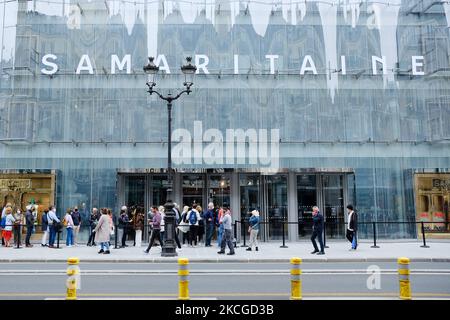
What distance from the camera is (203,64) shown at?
22.6 metres

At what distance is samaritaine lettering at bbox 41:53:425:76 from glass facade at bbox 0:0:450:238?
0.07 m

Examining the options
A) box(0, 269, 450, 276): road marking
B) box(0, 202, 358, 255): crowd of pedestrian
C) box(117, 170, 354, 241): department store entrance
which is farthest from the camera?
box(117, 170, 354, 241): department store entrance

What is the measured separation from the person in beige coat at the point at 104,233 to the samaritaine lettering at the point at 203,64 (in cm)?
829

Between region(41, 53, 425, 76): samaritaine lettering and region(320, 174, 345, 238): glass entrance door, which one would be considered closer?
region(320, 174, 345, 238): glass entrance door

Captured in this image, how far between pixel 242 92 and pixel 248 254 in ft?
30.0

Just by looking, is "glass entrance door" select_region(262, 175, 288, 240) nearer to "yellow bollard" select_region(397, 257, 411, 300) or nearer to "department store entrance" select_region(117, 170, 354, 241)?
"department store entrance" select_region(117, 170, 354, 241)

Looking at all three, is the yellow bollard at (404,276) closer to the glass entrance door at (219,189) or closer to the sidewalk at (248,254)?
the sidewalk at (248,254)

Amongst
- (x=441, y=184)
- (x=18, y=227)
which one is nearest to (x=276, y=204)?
(x=441, y=184)

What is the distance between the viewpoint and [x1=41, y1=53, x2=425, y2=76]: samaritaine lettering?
22.2 meters

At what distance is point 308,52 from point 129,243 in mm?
12853

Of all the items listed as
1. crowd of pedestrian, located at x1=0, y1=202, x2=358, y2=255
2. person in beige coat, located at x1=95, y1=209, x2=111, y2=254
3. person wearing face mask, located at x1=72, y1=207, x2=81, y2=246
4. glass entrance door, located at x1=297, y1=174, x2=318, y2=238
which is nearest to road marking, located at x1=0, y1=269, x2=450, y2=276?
person in beige coat, located at x1=95, y1=209, x2=111, y2=254

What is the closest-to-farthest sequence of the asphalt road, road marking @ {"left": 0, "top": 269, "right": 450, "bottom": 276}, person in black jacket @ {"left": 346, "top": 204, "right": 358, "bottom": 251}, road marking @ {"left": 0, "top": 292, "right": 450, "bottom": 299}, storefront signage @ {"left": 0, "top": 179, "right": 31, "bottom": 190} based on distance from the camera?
road marking @ {"left": 0, "top": 292, "right": 450, "bottom": 299}
the asphalt road
road marking @ {"left": 0, "top": 269, "right": 450, "bottom": 276}
person in black jacket @ {"left": 346, "top": 204, "right": 358, "bottom": 251}
storefront signage @ {"left": 0, "top": 179, "right": 31, "bottom": 190}

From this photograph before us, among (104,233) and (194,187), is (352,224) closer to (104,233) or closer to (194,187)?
(194,187)
